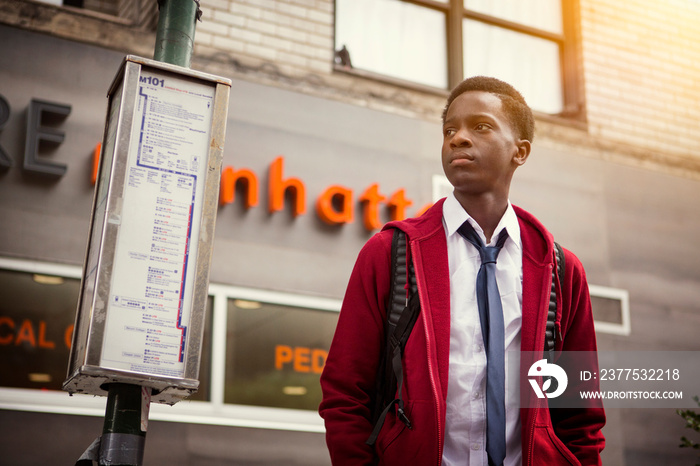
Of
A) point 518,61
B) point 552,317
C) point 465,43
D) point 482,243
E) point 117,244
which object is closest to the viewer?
point 552,317

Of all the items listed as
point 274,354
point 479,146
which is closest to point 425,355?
point 479,146

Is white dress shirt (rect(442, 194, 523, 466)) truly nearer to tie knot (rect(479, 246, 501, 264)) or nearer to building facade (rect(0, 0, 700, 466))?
tie knot (rect(479, 246, 501, 264))

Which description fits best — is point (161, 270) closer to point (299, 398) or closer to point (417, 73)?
point (299, 398)

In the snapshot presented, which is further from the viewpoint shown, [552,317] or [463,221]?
[463,221]

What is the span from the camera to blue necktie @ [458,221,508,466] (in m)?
2.52

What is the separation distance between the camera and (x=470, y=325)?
2.69m

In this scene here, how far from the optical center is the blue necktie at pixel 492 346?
8.27ft

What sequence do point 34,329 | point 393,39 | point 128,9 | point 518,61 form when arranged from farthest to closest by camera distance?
point 518,61 → point 393,39 → point 128,9 → point 34,329

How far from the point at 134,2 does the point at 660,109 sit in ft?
20.3

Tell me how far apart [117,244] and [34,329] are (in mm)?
3781

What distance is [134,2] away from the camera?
7906 mm

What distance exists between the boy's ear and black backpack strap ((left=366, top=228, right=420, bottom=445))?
0.61m

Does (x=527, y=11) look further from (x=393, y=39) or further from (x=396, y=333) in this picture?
(x=396, y=333)

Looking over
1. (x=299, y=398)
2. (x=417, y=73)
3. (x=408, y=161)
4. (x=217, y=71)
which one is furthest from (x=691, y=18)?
(x=299, y=398)
